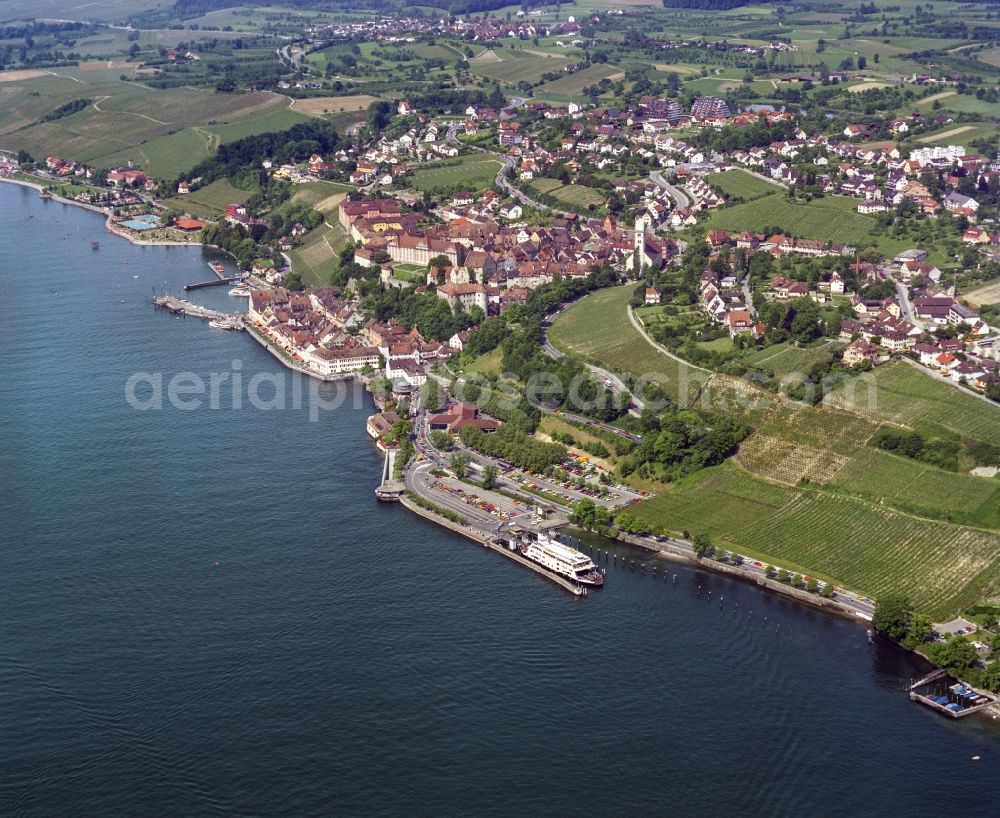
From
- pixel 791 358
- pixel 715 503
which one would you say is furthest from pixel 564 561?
pixel 791 358

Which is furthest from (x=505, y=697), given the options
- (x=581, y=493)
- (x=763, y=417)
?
(x=763, y=417)

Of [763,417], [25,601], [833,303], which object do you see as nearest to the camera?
[25,601]

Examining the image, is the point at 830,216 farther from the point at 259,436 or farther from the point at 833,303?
the point at 259,436

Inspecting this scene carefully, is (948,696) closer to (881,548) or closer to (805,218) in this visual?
(881,548)

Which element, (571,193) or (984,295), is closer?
(984,295)

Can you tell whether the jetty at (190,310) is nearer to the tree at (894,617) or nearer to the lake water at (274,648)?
the lake water at (274,648)

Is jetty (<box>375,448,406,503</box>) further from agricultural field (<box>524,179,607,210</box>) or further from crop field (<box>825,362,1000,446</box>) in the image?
agricultural field (<box>524,179,607,210</box>)
